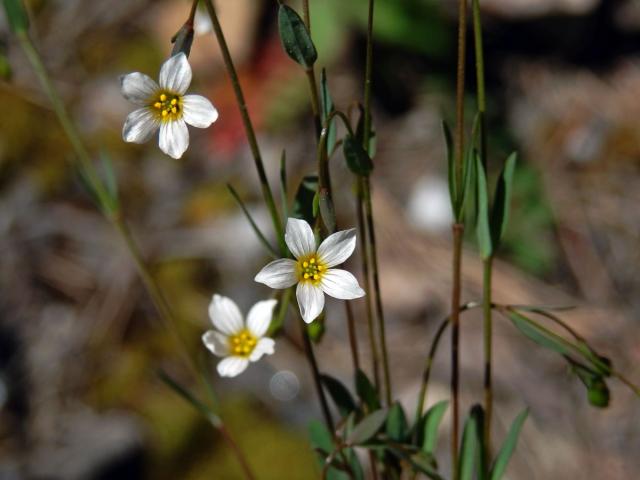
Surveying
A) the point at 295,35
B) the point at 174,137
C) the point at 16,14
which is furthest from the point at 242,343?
the point at 16,14

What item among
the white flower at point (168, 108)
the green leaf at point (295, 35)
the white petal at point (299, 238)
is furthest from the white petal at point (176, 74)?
the white petal at point (299, 238)

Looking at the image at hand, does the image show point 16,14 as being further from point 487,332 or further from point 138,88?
point 487,332

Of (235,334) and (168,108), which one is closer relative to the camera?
(168,108)

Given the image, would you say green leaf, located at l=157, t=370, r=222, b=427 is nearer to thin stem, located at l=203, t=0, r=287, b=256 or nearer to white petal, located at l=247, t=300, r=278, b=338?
white petal, located at l=247, t=300, r=278, b=338

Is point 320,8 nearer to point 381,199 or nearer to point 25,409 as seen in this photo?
point 381,199

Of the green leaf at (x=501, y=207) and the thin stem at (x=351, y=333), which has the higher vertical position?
the green leaf at (x=501, y=207)

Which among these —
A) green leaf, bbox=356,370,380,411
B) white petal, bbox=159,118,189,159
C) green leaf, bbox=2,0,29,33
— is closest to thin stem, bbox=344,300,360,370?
green leaf, bbox=356,370,380,411

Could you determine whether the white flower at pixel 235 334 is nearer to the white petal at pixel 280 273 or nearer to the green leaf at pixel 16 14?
the white petal at pixel 280 273
